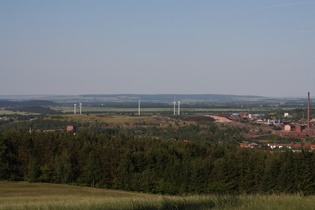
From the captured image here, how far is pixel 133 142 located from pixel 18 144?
514 inches

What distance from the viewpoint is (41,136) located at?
5131 centimetres

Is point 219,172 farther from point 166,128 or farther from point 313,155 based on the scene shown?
point 166,128

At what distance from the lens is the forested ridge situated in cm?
4050

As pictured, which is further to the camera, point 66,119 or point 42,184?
point 66,119

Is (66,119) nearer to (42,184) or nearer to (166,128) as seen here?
(166,128)

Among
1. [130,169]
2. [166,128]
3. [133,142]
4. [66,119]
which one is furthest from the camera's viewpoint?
[66,119]

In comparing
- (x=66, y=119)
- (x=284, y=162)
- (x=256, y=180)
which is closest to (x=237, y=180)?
(x=256, y=180)

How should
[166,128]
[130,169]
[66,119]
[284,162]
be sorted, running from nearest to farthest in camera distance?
[284,162], [130,169], [166,128], [66,119]

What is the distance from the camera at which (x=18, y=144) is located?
50.6 m

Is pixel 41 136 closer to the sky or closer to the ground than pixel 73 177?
closer to the sky

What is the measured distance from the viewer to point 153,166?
146 feet

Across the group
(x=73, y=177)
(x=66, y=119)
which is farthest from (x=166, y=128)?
(x=73, y=177)

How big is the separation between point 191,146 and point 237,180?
910cm

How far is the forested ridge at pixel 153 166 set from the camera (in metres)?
40.5
